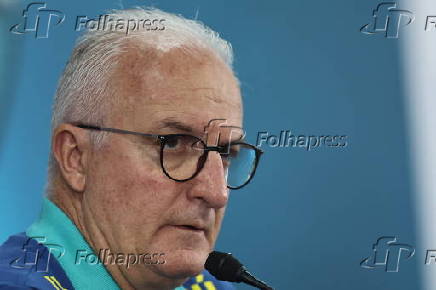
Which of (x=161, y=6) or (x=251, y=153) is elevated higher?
(x=161, y=6)

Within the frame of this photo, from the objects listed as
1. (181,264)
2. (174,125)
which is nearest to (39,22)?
(174,125)

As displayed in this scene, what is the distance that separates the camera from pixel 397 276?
1537 millimetres

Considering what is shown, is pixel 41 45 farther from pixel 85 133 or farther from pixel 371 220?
pixel 371 220

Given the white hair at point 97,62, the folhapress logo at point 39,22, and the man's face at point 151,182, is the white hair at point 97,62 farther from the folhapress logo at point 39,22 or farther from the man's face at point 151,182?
the folhapress logo at point 39,22

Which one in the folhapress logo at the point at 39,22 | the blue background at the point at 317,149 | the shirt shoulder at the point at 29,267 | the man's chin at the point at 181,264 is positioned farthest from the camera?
→ the blue background at the point at 317,149

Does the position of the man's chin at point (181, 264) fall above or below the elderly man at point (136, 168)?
below

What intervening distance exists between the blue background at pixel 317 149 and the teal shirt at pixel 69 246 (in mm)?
649

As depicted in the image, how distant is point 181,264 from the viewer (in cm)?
89

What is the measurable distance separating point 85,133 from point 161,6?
67 cm

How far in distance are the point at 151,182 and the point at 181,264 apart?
0.41ft

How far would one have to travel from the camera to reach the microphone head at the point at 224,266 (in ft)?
3.05

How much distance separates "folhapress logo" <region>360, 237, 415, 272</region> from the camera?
59.7 inches

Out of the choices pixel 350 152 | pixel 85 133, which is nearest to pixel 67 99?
pixel 85 133

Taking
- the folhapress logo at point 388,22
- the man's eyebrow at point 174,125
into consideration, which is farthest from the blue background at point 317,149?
the man's eyebrow at point 174,125
